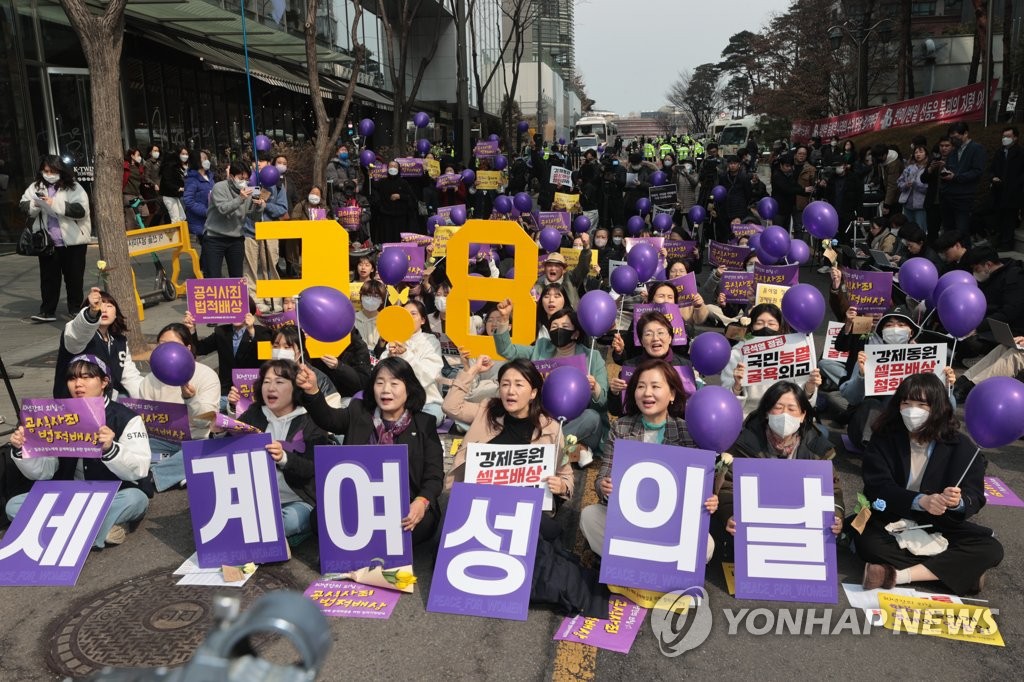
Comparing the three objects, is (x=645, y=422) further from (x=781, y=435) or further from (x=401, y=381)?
(x=401, y=381)

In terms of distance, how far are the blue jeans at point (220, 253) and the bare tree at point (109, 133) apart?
7.10ft

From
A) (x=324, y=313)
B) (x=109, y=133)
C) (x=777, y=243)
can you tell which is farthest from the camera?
(x=777, y=243)

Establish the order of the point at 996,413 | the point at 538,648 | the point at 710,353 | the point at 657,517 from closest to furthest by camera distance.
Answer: the point at 538,648 → the point at 996,413 → the point at 657,517 → the point at 710,353

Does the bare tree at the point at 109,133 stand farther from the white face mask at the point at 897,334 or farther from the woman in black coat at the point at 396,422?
the white face mask at the point at 897,334

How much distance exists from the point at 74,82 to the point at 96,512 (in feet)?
50.2

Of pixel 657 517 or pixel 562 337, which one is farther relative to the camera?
pixel 562 337

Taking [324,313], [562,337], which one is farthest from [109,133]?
[562,337]

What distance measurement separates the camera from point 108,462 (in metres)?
5.00

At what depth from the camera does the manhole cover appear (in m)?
3.93

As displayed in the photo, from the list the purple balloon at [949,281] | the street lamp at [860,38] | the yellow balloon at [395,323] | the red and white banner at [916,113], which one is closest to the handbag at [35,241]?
the yellow balloon at [395,323]

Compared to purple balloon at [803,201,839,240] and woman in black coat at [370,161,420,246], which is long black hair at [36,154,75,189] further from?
purple balloon at [803,201,839,240]

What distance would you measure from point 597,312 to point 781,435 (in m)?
1.78

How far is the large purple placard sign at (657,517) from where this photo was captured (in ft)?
14.0

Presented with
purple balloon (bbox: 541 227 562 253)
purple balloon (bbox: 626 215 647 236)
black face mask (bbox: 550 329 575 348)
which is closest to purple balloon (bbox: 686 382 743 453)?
black face mask (bbox: 550 329 575 348)
